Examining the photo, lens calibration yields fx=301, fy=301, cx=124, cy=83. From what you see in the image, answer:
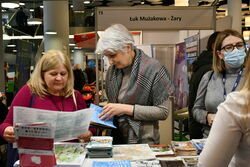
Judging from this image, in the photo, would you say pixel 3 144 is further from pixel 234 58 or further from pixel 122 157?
pixel 234 58

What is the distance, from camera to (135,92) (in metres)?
2.11

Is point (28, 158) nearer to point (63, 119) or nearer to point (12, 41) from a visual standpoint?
point (63, 119)

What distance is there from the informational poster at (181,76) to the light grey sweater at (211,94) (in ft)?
4.95

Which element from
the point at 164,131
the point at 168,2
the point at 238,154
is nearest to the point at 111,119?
the point at 238,154

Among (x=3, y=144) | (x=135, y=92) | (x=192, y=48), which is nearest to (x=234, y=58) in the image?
(x=135, y=92)

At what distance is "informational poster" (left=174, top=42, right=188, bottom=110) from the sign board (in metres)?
0.36

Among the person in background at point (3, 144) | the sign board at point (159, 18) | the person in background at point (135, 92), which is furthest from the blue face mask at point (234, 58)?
the person in background at point (3, 144)

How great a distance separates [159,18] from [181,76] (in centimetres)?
86

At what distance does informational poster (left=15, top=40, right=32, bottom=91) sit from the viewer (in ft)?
17.0

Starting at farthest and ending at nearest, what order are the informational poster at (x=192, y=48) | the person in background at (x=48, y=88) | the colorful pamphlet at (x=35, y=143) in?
the informational poster at (x=192, y=48)
the person in background at (x=48, y=88)
the colorful pamphlet at (x=35, y=143)

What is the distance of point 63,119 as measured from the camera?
63.6 inches

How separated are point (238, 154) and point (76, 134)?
3.32 ft

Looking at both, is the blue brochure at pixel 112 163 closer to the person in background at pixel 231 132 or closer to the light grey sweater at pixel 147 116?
the light grey sweater at pixel 147 116

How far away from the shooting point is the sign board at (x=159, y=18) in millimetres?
3594
